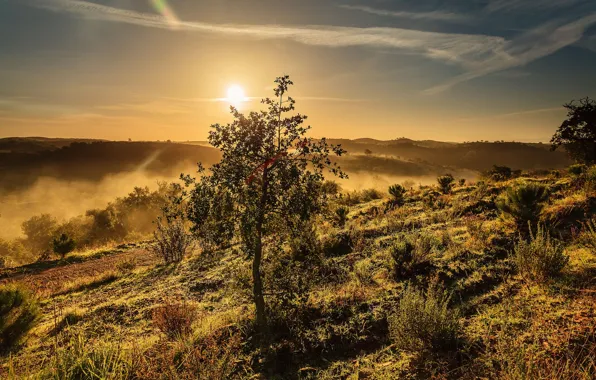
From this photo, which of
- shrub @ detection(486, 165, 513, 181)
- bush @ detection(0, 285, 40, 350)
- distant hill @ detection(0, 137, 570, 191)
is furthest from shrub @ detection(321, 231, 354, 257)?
distant hill @ detection(0, 137, 570, 191)

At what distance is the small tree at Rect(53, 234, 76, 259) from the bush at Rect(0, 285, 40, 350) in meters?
12.9

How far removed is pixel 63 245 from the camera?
62.0 ft

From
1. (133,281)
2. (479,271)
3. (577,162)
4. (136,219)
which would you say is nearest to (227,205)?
(479,271)

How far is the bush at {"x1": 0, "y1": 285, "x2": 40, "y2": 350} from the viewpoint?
285 inches

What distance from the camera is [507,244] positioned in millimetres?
7281

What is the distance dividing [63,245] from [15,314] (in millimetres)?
13588

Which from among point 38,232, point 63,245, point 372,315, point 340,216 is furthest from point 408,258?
point 38,232

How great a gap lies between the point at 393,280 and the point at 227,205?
420 centimetres

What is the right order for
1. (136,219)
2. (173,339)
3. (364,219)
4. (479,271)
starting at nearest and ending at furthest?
(173,339), (479,271), (364,219), (136,219)

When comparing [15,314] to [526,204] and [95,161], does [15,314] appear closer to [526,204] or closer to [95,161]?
[526,204]

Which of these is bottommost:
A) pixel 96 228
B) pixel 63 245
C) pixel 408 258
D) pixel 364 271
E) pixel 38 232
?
pixel 38 232

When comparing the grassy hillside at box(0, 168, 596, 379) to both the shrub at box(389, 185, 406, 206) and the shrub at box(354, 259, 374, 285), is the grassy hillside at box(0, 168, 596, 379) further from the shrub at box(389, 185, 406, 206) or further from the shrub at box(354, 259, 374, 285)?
the shrub at box(389, 185, 406, 206)

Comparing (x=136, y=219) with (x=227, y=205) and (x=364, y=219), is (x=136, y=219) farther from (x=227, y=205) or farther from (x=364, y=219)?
(x=227, y=205)

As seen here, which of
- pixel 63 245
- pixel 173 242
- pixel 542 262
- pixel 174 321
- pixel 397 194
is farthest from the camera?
pixel 63 245
